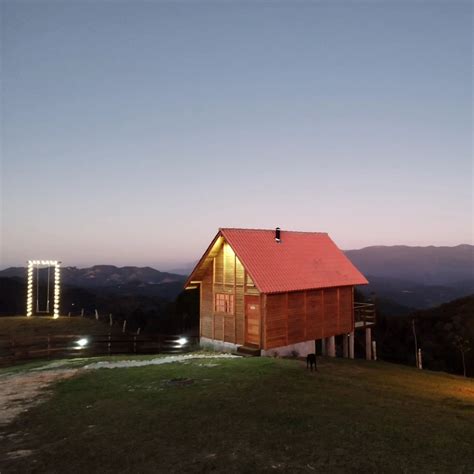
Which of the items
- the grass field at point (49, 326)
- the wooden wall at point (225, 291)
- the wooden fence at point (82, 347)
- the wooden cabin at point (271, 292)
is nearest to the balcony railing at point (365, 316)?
the wooden cabin at point (271, 292)

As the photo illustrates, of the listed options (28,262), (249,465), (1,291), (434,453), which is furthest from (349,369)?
(1,291)

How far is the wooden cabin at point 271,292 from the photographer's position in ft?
81.4

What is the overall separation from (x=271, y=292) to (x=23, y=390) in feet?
43.9

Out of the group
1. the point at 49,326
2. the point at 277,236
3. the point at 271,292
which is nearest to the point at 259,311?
the point at 271,292

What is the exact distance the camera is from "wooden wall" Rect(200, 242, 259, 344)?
85.0 ft


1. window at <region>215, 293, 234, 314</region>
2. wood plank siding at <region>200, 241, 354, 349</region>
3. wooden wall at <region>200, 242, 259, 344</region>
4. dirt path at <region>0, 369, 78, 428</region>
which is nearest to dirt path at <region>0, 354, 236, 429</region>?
dirt path at <region>0, 369, 78, 428</region>

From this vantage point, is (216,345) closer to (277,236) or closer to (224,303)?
(224,303)

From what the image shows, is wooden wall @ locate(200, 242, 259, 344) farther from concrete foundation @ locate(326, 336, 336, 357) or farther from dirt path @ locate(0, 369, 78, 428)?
dirt path @ locate(0, 369, 78, 428)

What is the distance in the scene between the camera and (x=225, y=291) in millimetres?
27203

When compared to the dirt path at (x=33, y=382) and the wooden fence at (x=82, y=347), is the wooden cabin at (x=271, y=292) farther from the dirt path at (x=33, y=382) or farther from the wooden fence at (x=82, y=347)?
the dirt path at (x=33, y=382)

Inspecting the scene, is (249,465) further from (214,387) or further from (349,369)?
(349,369)

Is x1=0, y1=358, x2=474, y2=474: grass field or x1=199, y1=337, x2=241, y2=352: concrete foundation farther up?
x1=0, y1=358, x2=474, y2=474: grass field

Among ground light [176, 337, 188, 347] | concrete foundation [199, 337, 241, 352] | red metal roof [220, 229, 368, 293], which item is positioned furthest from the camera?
ground light [176, 337, 188, 347]

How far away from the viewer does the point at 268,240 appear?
2864cm
